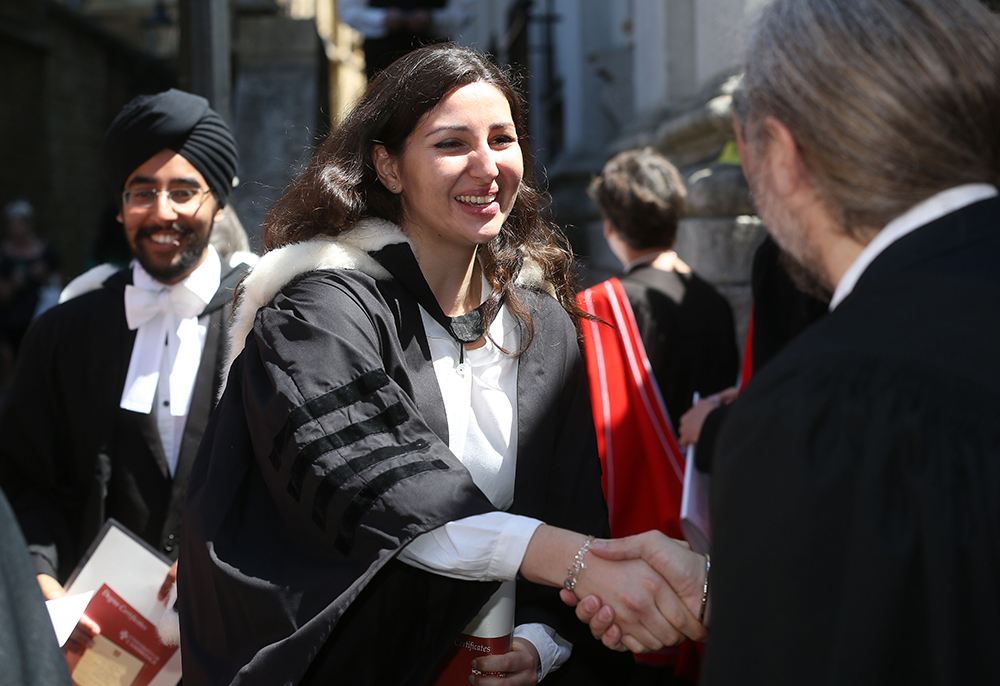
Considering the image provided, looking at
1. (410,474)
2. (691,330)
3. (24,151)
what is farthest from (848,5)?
(24,151)

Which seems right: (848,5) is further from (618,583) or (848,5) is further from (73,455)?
(73,455)

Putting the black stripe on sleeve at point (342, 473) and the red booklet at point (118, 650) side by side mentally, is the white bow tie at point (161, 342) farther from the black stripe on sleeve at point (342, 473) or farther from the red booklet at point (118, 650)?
the black stripe on sleeve at point (342, 473)

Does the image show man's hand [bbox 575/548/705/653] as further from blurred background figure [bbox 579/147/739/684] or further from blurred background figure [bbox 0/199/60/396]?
blurred background figure [bbox 0/199/60/396]

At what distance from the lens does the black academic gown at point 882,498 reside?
3.44ft

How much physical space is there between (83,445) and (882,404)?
2.24 meters

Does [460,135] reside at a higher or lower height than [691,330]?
higher

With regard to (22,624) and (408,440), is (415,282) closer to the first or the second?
(408,440)

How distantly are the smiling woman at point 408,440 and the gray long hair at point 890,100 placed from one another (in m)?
0.89

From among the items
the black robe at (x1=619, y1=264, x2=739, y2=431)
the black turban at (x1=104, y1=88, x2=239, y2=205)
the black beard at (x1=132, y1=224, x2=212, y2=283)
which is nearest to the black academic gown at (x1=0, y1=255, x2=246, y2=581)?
the black beard at (x1=132, y1=224, x2=212, y2=283)

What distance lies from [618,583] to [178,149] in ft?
6.33

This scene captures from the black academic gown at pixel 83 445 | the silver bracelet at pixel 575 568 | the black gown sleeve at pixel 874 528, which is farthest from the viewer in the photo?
the black academic gown at pixel 83 445

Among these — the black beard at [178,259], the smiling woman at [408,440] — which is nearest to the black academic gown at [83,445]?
the black beard at [178,259]

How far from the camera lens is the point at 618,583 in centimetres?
179

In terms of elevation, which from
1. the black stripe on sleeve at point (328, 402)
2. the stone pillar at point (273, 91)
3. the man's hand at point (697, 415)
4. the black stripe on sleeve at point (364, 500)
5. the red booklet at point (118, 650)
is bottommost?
the red booklet at point (118, 650)
